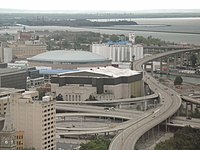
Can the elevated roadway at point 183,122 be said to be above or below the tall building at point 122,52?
below

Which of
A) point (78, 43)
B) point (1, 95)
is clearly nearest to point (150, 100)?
point (1, 95)

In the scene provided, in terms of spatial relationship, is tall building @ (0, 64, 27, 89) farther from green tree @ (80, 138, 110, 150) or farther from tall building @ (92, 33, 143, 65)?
tall building @ (92, 33, 143, 65)

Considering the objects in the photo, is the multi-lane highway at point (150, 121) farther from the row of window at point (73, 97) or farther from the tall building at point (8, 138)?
the row of window at point (73, 97)

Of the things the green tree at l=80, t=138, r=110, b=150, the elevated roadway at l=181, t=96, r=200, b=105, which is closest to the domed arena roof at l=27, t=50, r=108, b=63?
the elevated roadway at l=181, t=96, r=200, b=105

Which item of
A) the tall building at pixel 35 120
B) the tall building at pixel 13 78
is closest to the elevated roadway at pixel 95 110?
the tall building at pixel 13 78

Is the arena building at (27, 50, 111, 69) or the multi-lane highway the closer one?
the multi-lane highway
